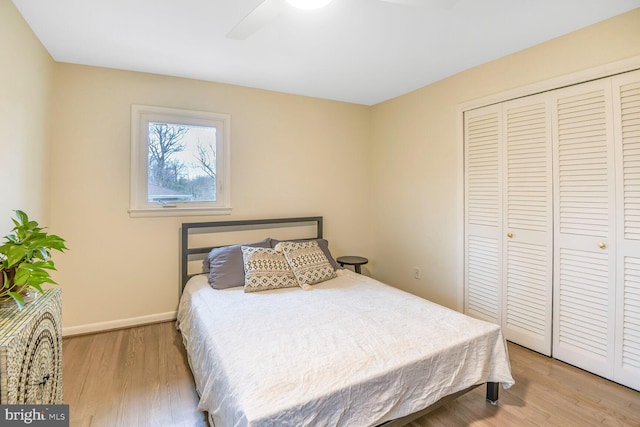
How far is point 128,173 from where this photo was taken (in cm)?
293

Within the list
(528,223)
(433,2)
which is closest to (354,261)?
(528,223)

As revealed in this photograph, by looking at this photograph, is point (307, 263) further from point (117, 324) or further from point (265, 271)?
point (117, 324)

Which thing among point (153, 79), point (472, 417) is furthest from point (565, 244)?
point (153, 79)

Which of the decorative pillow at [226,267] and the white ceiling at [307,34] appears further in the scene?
the decorative pillow at [226,267]

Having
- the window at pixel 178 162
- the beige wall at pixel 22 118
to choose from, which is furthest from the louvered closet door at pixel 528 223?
the beige wall at pixel 22 118

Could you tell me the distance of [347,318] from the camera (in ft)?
6.82

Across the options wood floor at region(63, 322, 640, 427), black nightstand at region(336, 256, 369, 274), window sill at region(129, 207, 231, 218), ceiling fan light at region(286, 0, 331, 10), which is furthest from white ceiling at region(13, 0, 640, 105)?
wood floor at region(63, 322, 640, 427)

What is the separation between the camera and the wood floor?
179 cm

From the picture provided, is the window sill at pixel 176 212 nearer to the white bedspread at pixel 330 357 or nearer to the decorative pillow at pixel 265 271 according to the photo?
the decorative pillow at pixel 265 271

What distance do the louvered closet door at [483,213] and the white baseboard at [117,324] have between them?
116 inches

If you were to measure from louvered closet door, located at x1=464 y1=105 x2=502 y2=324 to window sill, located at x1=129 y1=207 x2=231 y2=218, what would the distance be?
2.46 m

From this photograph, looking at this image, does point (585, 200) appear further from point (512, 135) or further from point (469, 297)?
point (469, 297)

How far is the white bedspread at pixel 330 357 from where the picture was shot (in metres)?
1.34

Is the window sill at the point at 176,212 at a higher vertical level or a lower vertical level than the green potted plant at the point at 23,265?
higher
